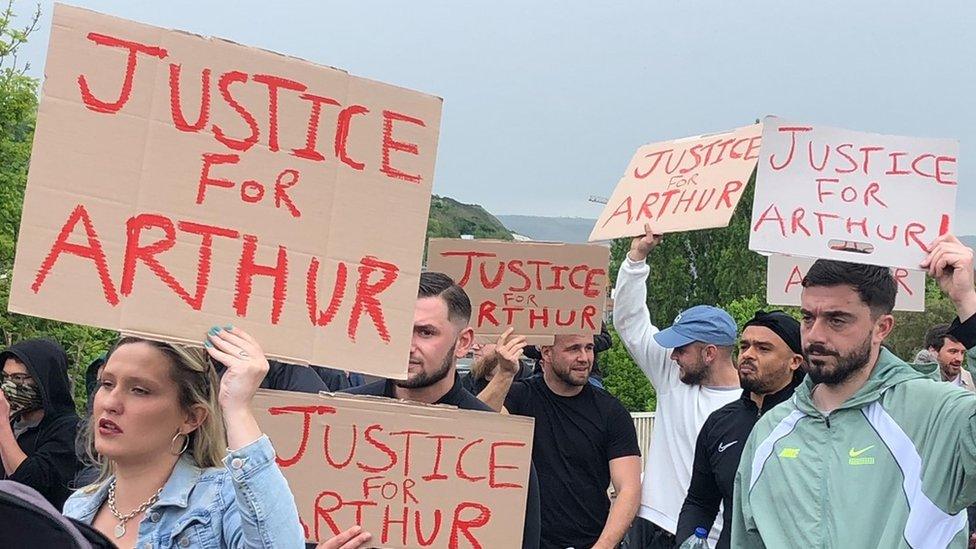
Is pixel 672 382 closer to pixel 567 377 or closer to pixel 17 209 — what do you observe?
pixel 567 377

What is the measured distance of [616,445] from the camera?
223 inches

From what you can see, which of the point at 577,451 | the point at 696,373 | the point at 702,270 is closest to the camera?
the point at 577,451

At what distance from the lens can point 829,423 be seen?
3568mm

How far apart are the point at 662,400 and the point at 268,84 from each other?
369 centimetres

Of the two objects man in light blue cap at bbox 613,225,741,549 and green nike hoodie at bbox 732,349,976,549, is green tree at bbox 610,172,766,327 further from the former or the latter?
green nike hoodie at bbox 732,349,976,549

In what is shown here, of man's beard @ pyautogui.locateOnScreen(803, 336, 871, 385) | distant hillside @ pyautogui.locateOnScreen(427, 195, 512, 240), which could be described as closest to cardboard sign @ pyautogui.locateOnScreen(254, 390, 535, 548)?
man's beard @ pyautogui.locateOnScreen(803, 336, 871, 385)

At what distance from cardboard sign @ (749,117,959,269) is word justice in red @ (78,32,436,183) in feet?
4.25

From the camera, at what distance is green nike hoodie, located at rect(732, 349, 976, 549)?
3.28m

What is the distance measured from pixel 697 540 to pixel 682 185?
5.13 ft

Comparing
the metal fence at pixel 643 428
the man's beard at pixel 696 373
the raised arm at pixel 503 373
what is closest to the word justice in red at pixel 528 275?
the raised arm at pixel 503 373

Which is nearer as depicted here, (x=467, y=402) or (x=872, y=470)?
(x=872, y=470)

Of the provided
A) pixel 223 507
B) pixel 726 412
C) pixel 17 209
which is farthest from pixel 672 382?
pixel 17 209

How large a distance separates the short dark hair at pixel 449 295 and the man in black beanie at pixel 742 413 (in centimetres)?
132

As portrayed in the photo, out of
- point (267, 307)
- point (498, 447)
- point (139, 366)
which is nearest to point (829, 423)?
point (498, 447)
